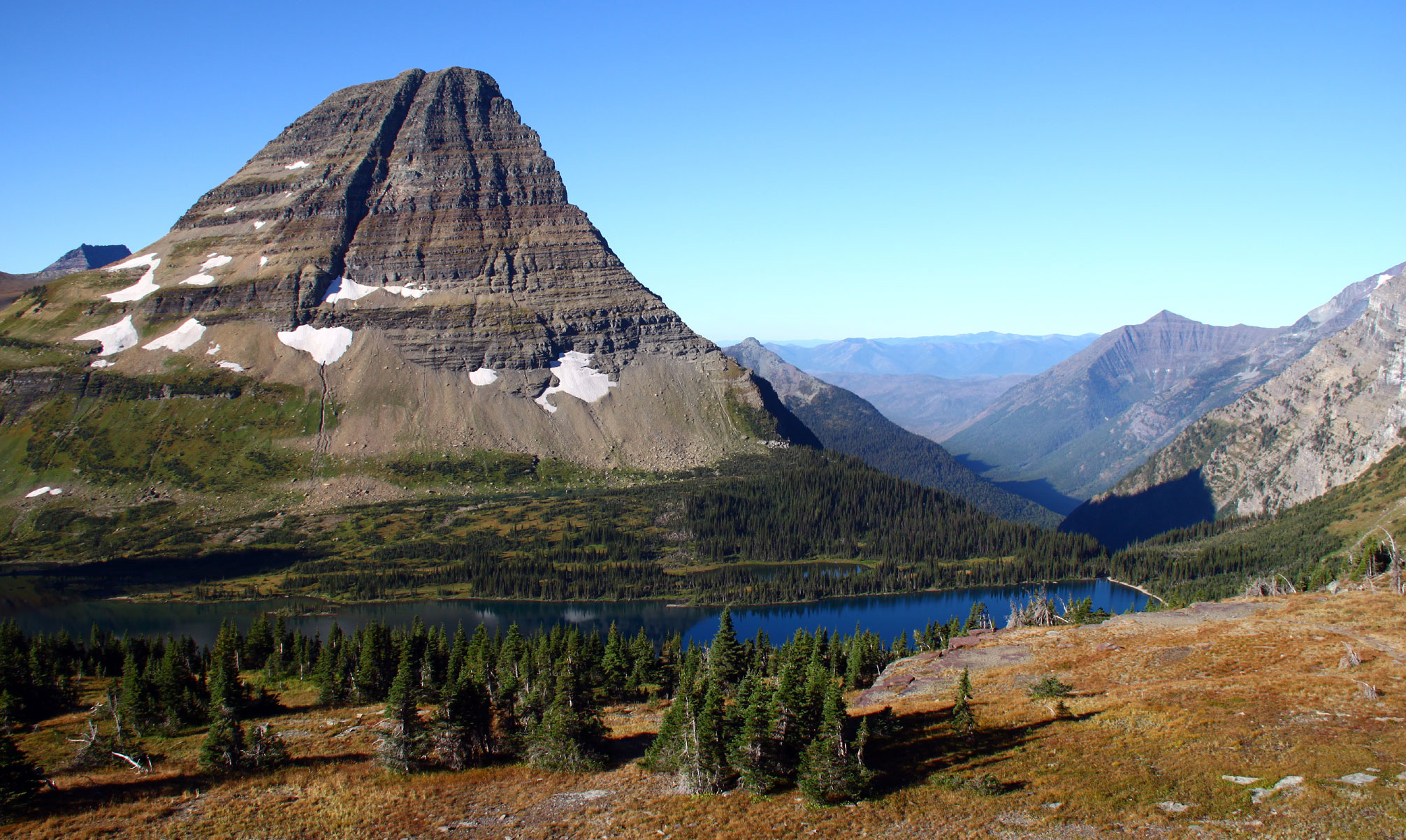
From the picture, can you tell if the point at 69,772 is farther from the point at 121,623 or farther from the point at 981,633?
the point at 121,623

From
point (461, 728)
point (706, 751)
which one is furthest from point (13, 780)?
point (706, 751)

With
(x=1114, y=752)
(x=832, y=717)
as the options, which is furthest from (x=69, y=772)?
(x=1114, y=752)

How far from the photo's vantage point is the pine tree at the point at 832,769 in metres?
42.9

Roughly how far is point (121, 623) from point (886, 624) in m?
145

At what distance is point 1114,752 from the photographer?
46.0 meters

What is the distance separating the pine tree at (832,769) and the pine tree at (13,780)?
3918 cm

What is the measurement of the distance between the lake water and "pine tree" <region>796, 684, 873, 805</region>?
110 meters

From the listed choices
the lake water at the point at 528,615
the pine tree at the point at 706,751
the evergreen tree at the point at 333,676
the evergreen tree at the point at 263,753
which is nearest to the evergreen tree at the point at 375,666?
the evergreen tree at the point at 333,676

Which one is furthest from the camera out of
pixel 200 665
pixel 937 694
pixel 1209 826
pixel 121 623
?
pixel 121 623

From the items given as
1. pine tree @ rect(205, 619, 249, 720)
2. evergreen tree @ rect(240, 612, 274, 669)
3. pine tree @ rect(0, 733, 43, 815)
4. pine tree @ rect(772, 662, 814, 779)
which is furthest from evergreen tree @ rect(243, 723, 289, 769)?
evergreen tree @ rect(240, 612, 274, 669)

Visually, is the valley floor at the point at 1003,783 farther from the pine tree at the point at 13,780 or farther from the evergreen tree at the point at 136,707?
the evergreen tree at the point at 136,707

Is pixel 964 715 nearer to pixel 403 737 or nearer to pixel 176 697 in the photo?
pixel 403 737

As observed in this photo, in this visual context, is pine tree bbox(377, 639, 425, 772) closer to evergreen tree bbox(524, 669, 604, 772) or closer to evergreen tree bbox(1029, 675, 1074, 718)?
evergreen tree bbox(524, 669, 604, 772)

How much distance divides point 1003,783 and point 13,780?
1952 inches
